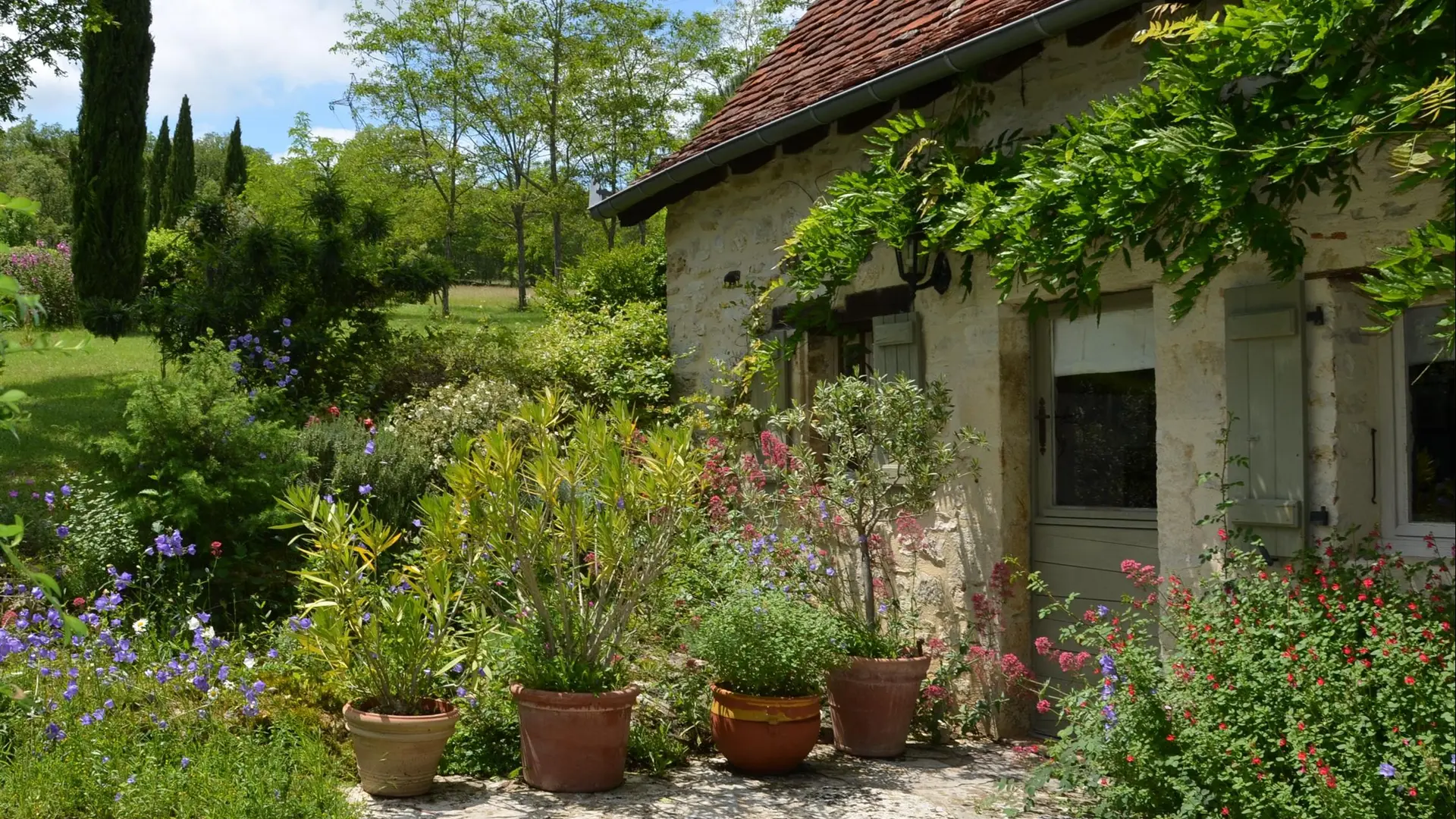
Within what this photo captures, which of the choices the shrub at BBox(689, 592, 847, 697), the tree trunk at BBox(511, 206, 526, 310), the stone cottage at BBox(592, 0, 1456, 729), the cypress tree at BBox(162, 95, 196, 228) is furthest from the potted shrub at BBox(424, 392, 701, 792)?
the cypress tree at BBox(162, 95, 196, 228)

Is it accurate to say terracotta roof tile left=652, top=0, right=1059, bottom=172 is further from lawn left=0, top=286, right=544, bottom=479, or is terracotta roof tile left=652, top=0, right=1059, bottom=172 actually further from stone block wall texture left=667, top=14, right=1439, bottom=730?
lawn left=0, top=286, right=544, bottom=479

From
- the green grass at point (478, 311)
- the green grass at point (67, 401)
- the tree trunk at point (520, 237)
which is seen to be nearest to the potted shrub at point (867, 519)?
the green grass at point (67, 401)

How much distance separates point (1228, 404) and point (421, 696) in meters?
3.49

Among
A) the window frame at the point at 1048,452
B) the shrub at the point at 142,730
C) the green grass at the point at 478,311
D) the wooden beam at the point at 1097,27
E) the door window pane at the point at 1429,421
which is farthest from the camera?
the green grass at the point at 478,311

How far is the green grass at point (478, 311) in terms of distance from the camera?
23480 mm

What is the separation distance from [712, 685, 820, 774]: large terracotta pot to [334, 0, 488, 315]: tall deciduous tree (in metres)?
19.9

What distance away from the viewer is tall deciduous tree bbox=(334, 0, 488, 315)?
24.5 metres

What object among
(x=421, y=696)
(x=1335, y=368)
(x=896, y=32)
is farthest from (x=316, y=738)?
(x=896, y=32)

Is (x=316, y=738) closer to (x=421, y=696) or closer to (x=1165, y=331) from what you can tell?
(x=421, y=696)

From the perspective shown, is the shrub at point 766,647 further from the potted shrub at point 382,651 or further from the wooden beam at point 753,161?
the wooden beam at point 753,161

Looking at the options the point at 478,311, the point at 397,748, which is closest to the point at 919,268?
the point at 397,748

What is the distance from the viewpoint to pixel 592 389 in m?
8.64

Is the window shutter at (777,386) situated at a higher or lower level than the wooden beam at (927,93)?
lower

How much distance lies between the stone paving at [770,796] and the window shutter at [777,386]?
2.55m
